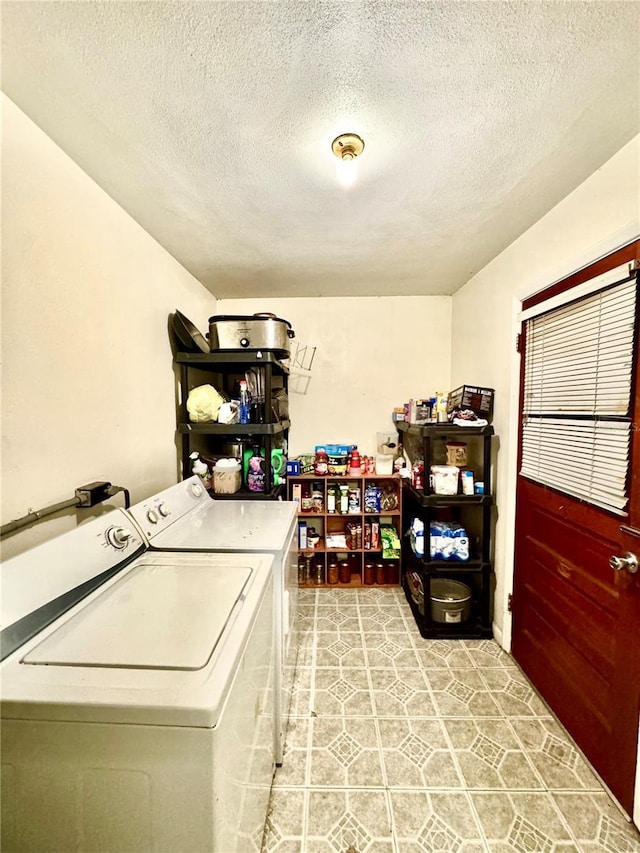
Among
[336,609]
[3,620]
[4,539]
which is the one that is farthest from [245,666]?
[336,609]

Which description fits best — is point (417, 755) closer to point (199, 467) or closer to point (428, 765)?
point (428, 765)

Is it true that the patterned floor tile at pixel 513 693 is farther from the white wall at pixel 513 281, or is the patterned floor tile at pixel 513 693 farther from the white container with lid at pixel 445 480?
the white container with lid at pixel 445 480

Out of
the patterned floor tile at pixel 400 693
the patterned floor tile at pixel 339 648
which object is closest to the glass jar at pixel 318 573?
the patterned floor tile at pixel 339 648

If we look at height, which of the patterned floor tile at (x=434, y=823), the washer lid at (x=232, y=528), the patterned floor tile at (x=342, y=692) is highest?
the washer lid at (x=232, y=528)

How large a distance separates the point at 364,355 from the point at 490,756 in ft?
8.33

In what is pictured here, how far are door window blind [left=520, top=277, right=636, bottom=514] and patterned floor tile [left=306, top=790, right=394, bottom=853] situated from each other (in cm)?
139

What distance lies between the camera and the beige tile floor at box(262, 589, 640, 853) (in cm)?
112

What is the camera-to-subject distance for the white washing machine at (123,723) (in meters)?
0.62

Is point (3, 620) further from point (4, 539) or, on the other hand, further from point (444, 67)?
point (444, 67)

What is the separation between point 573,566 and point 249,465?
177cm

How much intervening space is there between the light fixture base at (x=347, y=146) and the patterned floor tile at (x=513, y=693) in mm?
2486

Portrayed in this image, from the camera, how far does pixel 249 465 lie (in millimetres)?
2191

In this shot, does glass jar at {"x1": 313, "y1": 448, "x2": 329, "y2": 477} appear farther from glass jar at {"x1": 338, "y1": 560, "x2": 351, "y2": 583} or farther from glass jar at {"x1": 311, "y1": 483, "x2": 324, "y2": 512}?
glass jar at {"x1": 338, "y1": 560, "x2": 351, "y2": 583}

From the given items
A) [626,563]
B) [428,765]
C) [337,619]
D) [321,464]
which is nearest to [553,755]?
[428,765]
